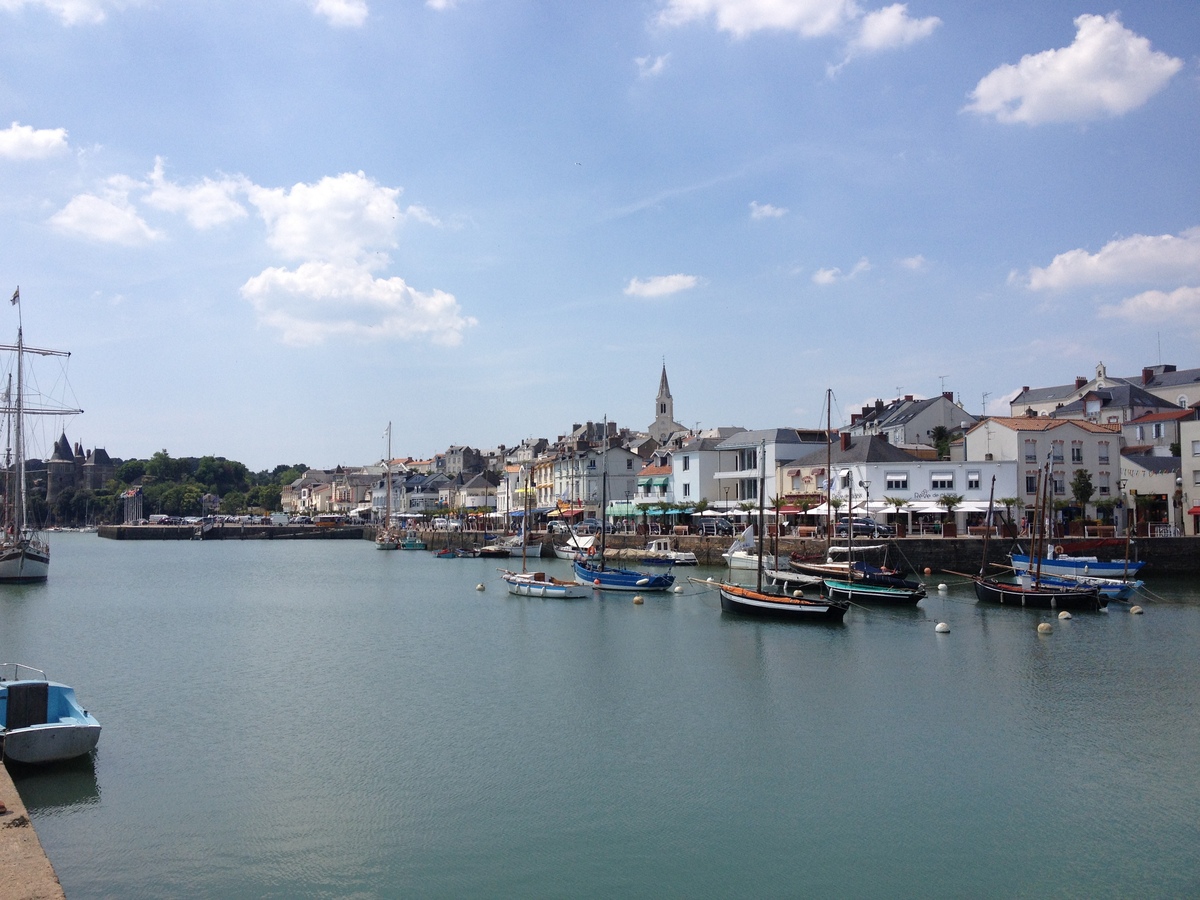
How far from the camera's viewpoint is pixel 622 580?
53.4 metres

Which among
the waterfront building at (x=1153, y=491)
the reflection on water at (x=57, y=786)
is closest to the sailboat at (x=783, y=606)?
the reflection on water at (x=57, y=786)

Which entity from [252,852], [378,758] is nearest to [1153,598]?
[378,758]

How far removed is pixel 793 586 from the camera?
50031mm

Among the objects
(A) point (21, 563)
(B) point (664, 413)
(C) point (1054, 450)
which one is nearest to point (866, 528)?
(C) point (1054, 450)

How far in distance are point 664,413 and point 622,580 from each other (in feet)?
343

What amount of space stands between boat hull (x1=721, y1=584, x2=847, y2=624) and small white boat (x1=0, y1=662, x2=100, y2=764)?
92.5 feet

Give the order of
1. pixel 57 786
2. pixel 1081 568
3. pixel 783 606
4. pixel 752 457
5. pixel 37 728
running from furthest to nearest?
pixel 752 457 → pixel 1081 568 → pixel 783 606 → pixel 37 728 → pixel 57 786

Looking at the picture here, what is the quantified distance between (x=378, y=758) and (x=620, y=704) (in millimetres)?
7570

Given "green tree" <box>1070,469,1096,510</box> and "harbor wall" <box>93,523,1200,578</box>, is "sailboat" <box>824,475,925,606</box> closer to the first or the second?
"harbor wall" <box>93,523,1200,578</box>

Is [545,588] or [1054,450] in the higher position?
[1054,450]

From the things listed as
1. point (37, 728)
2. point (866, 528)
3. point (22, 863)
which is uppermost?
point (866, 528)

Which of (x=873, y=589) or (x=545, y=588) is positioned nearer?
(x=873, y=589)

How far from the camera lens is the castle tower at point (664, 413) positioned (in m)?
153

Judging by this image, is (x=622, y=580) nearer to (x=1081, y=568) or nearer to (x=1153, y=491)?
(x=1081, y=568)
